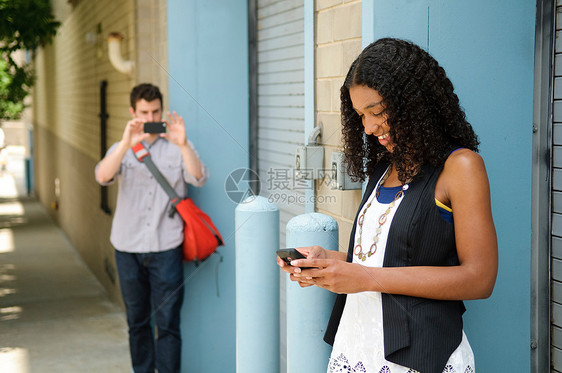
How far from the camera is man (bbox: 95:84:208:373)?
14.4 feet

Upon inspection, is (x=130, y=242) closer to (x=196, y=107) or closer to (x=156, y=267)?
(x=156, y=267)

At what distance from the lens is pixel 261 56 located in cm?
498

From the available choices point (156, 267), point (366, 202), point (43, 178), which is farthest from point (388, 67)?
point (43, 178)

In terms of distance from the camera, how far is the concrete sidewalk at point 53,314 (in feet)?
18.5

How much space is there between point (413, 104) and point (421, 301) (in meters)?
0.56

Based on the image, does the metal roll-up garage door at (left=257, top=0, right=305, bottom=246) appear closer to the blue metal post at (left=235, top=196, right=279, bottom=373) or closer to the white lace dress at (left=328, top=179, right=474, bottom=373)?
the blue metal post at (left=235, top=196, right=279, bottom=373)

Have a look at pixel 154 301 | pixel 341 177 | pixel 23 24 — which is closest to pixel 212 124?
pixel 154 301

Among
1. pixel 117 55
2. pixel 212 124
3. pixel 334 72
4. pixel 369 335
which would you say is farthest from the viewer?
pixel 117 55

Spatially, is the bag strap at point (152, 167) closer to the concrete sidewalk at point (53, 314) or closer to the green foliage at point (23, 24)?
the concrete sidewalk at point (53, 314)

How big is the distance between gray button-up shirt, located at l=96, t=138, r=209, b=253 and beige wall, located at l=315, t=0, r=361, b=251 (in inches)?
61.4

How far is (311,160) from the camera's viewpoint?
3.07 m

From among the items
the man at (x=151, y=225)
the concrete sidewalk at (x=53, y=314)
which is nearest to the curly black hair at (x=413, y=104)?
the man at (x=151, y=225)

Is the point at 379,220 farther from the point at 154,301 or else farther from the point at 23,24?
Answer: the point at 23,24

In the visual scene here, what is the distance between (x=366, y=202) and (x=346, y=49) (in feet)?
3.35
